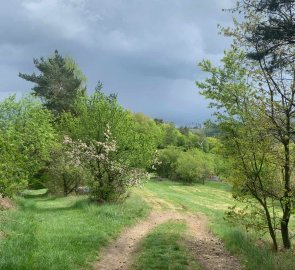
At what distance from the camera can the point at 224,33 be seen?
51.7 feet

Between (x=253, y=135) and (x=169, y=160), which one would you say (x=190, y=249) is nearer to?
(x=253, y=135)

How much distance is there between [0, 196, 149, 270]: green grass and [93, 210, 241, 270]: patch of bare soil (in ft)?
1.42

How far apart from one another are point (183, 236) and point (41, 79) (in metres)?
39.7

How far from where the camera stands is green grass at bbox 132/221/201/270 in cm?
1198

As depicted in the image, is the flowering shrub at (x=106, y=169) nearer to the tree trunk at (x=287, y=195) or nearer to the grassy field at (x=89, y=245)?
the grassy field at (x=89, y=245)

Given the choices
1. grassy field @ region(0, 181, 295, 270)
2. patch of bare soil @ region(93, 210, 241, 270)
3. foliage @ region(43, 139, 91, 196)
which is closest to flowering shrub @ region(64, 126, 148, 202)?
grassy field @ region(0, 181, 295, 270)

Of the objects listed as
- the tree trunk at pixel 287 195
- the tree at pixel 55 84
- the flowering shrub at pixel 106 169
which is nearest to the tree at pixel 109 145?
the flowering shrub at pixel 106 169

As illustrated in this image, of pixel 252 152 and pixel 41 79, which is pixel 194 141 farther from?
pixel 252 152

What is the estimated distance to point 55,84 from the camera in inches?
2068

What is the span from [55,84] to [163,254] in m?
42.3

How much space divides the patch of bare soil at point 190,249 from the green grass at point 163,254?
34 cm

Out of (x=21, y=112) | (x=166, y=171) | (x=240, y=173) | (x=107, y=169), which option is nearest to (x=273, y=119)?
(x=240, y=173)

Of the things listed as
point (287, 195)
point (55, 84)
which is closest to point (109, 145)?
point (287, 195)

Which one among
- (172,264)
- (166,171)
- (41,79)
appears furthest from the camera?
(166,171)
